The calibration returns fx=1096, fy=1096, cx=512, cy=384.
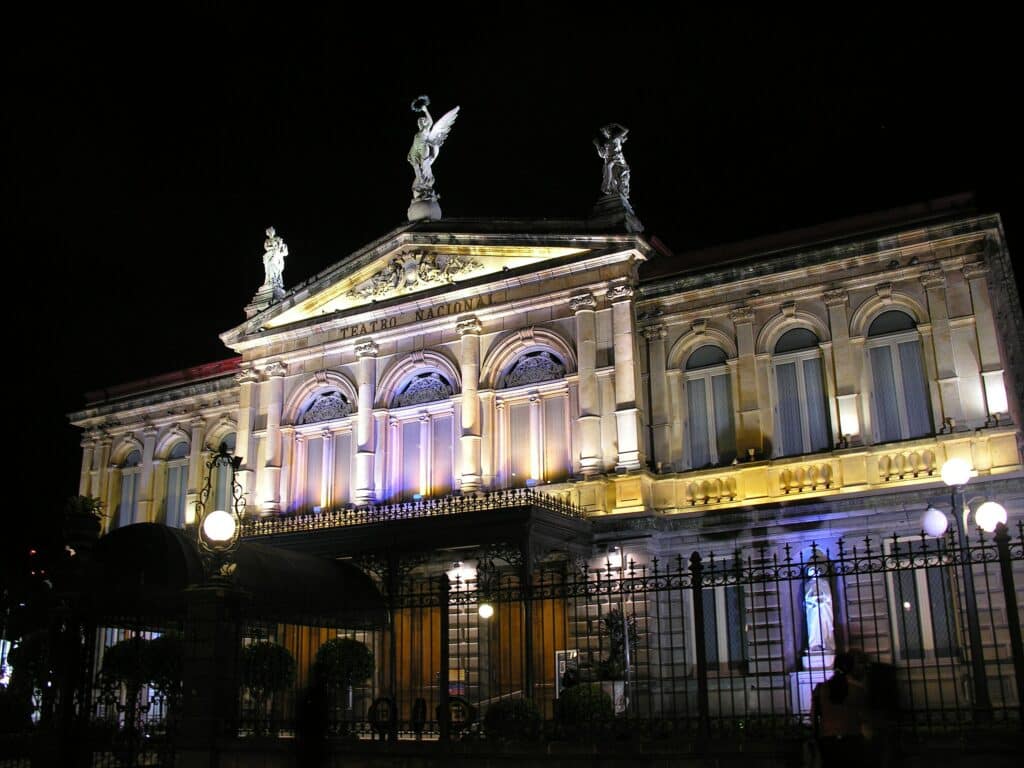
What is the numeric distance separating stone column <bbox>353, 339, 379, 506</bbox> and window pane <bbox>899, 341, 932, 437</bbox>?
1377 centimetres

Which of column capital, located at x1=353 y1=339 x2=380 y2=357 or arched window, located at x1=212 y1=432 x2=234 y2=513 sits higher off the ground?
A: column capital, located at x1=353 y1=339 x2=380 y2=357

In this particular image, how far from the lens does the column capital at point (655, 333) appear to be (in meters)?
27.4

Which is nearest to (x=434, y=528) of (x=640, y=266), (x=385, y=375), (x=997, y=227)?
(x=385, y=375)

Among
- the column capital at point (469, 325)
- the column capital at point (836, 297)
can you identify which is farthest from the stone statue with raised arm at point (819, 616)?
the column capital at point (469, 325)

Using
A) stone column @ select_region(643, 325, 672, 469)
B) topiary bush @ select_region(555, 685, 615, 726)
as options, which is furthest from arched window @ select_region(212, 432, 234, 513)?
topiary bush @ select_region(555, 685, 615, 726)

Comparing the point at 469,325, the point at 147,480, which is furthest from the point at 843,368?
the point at 147,480

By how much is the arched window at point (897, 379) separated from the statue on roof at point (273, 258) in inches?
722

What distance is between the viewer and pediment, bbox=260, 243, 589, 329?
1150 inches

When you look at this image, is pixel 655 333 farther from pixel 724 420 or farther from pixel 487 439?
pixel 487 439

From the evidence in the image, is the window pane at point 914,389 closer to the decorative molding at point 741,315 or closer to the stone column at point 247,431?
the decorative molding at point 741,315

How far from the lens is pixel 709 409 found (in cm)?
2672

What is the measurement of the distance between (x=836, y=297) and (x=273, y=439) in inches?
637

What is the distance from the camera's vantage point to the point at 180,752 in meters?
14.9

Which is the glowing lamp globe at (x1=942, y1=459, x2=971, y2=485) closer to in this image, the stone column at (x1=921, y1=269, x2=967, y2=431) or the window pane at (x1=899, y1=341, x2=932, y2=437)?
the stone column at (x1=921, y1=269, x2=967, y2=431)
